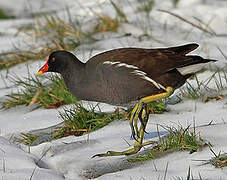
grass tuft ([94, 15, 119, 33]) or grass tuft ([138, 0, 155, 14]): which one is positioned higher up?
grass tuft ([138, 0, 155, 14])

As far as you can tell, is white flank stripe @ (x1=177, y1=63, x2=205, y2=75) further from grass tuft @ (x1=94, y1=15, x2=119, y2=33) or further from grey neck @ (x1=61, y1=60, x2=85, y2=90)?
grass tuft @ (x1=94, y1=15, x2=119, y2=33)

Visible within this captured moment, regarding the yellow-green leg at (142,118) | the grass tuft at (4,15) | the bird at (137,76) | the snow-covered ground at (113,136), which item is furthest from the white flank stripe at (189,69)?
the grass tuft at (4,15)

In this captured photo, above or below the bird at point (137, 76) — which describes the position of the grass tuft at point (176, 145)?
below

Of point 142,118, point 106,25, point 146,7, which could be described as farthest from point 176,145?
point 146,7

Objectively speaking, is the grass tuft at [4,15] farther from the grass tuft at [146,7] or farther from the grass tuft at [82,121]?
the grass tuft at [82,121]

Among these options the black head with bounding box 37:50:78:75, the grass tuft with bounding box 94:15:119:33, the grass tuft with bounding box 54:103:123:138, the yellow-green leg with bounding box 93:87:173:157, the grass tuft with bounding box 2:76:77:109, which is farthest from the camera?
the grass tuft with bounding box 94:15:119:33

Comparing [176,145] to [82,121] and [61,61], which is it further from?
[61,61]

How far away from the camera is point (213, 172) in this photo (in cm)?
329

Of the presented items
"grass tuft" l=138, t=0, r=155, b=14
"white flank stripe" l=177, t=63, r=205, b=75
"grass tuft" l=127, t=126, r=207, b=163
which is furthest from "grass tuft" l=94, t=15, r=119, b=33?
"grass tuft" l=127, t=126, r=207, b=163

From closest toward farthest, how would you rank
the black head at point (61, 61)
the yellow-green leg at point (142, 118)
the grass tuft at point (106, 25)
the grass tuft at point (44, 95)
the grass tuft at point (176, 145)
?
1. the grass tuft at point (176, 145)
2. the yellow-green leg at point (142, 118)
3. the black head at point (61, 61)
4. the grass tuft at point (44, 95)
5. the grass tuft at point (106, 25)

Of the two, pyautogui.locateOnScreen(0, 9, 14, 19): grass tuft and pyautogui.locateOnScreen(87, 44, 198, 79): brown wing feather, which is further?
pyautogui.locateOnScreen(0, 9, 14, 19): grass tuft

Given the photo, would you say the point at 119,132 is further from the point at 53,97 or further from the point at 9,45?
the point at 9,45

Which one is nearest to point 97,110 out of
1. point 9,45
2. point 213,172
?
point 213,172

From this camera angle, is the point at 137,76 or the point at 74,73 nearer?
the point at 137,76
